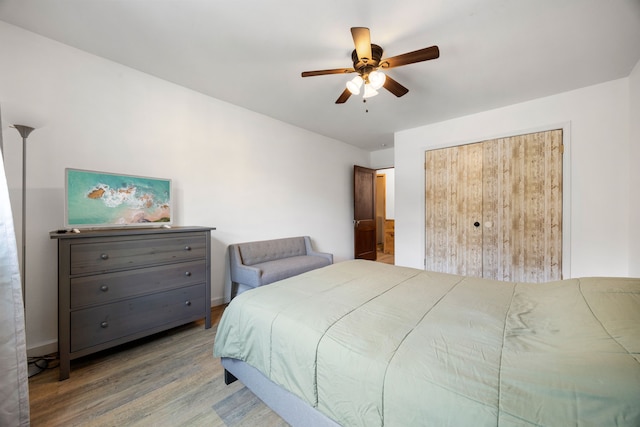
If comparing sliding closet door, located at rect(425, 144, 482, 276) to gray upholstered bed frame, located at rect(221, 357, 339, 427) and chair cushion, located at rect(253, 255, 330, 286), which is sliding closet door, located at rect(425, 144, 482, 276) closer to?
chair cushion, located at rect(253, 255, 330, 286)

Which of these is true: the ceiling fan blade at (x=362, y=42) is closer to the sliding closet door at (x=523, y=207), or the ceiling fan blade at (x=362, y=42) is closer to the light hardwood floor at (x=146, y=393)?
the light hardwood floor at (x=146, y=393)

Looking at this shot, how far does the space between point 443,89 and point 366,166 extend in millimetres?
2977

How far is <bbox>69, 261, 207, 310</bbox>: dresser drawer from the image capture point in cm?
181

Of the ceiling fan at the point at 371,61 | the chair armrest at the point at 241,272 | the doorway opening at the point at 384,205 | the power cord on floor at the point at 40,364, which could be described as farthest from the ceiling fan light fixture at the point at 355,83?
the doorway opening at the point at 384,205

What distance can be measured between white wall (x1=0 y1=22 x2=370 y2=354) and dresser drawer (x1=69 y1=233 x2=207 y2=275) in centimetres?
56

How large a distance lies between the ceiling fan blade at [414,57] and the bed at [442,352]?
1681 mm

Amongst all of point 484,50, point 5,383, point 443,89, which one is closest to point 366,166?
point 443,89

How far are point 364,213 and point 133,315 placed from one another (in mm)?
4340

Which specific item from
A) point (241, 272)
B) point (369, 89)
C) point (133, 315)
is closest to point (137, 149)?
point (133, 315)

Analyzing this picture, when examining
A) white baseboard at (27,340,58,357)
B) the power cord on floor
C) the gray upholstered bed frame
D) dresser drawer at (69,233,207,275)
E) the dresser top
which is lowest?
the power cord on floor

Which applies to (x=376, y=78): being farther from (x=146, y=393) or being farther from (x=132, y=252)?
(x=146, y=393)

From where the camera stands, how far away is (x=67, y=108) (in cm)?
214

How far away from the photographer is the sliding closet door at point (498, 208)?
3062 mm

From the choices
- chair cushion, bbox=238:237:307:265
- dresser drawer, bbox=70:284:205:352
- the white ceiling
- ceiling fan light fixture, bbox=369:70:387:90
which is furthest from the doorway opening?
dresser drawer, bbox=70:284:205:352
